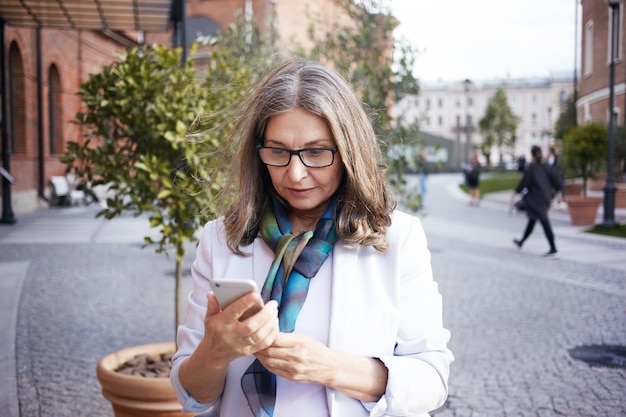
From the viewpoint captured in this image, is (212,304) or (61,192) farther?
(61,192)

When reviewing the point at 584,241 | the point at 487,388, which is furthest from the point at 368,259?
the point at 584,241

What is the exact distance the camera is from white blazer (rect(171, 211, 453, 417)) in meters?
1.85

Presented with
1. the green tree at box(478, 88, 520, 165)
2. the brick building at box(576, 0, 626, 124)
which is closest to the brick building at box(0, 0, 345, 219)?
the brick building at box(576, 0, 626, 124)

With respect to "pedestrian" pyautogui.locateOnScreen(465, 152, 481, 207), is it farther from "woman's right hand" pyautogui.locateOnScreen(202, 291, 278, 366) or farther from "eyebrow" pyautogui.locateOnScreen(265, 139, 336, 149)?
"woman's right hand" pyautogui.locateOnScreen(202, 291, 278, 366)

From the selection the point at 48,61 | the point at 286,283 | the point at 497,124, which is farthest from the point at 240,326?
the point at 497,124

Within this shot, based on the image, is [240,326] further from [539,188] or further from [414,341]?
[539,188]

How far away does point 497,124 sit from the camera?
79.1m

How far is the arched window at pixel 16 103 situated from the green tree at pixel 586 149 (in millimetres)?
15372

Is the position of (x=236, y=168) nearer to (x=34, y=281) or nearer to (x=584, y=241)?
(x=34, y=281)

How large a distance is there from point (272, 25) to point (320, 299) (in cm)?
1448

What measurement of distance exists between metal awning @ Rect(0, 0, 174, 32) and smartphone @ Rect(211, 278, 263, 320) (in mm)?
11584

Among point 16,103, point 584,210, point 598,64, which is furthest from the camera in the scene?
point 16,103

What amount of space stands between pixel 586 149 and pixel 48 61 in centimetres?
1621

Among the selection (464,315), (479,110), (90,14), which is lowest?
(464,315)
